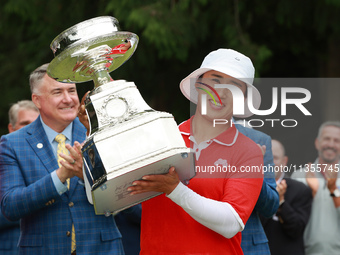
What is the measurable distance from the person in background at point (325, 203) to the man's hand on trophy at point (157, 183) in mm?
2135

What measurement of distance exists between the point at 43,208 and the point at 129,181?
100cm

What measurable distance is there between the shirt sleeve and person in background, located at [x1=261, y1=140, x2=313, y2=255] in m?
1.63

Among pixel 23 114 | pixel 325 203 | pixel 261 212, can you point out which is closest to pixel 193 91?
pixel 261 212

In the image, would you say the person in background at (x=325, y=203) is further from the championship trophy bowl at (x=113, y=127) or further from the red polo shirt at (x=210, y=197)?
the championship trophy bowl at (x=113, y=127)

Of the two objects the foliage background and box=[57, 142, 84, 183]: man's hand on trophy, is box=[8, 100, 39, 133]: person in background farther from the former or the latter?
the foliage background

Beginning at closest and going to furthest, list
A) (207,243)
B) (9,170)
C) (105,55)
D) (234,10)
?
(207,243), (105,55), (9,170), (234,10)

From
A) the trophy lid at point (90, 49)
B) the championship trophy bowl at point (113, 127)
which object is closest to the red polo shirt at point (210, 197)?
the championship trophy bowl at point (113, 127)

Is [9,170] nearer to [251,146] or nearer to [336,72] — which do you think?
[251,146]

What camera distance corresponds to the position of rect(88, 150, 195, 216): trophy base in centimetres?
251

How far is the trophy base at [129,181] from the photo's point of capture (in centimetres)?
251

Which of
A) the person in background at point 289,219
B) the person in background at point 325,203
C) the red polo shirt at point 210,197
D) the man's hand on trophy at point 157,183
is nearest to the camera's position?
the man's hand on trophy at point 157,183

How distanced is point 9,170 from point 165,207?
1.01 meters

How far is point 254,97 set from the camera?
3.09 meters

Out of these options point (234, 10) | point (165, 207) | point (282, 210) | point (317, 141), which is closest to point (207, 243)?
point (165, 207)
